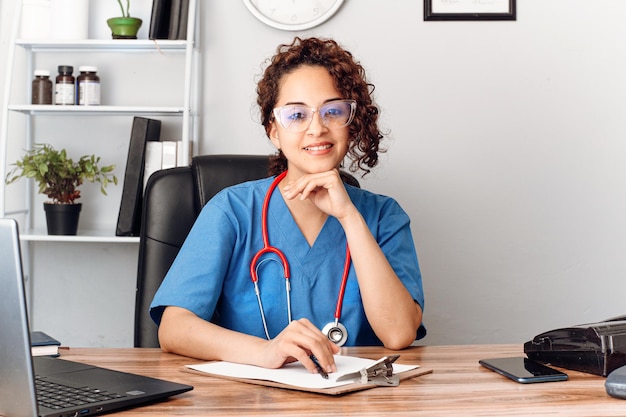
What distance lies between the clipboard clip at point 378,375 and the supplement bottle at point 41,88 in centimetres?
176

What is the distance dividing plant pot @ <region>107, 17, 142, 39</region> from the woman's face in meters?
1.02

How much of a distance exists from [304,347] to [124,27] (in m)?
1.65

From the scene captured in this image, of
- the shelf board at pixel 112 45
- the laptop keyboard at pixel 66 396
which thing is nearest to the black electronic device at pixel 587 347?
the laptop keyboard at pixel 66 396

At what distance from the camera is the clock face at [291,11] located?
2568 millimetres

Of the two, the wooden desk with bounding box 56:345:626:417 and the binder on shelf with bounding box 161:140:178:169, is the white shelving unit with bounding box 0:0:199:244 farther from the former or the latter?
the wooden desk with bounding box 56:345:626:417

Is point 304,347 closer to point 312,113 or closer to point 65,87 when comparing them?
point 312,113

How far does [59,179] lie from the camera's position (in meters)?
2.48

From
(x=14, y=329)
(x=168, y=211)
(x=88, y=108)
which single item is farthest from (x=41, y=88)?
(x=14, y=329)

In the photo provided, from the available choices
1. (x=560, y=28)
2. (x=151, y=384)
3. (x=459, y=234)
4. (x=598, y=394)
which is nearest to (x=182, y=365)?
(x=151, y=384)

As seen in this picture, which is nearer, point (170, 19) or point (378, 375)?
point (378, 375)

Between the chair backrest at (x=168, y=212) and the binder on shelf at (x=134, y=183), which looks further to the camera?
the binder on shelf at (x=134, y=183)

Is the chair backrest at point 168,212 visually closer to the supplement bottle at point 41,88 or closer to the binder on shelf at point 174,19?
the binder on shelf at point 174,19

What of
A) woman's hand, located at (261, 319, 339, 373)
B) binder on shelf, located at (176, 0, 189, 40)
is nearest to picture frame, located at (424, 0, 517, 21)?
binder on shelf, located at (176, 0, 189, 40)

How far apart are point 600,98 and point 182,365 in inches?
73.4
